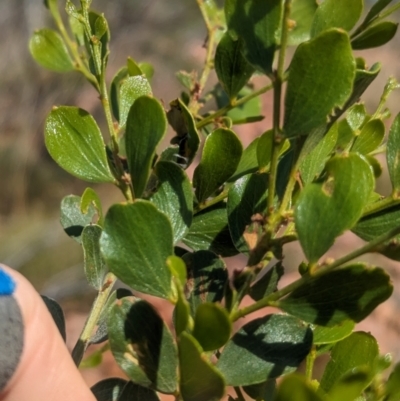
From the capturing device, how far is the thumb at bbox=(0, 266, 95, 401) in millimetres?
363

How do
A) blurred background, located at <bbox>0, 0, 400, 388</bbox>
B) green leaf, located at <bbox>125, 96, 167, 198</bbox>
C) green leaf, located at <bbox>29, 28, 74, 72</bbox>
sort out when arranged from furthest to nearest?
blurred background, located at <bbox>0, 0, 400, 388</bbox>, green leaf, located at <bbox>29, 28, 74, 72</bbox>, green leaf, located at <bbox>125, 96, 167, 198</bbox>

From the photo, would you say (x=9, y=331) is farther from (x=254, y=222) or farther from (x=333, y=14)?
(x=333, y=14)

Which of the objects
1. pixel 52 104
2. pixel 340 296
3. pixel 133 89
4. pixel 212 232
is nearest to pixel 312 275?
pixel 340 296

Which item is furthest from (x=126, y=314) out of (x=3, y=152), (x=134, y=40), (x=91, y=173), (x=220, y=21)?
(x=134, y=40)

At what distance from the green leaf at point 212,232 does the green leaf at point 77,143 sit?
77 mm

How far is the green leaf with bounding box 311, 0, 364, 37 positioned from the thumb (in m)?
0.27

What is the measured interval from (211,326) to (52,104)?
2723 mm

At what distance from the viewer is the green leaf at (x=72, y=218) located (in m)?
0.50

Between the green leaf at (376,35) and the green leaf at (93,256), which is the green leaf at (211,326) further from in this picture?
the green leaf at (376,35)

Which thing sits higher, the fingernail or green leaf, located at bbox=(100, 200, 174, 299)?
green leaf, located at bbox=(100, 200, 174, 299)

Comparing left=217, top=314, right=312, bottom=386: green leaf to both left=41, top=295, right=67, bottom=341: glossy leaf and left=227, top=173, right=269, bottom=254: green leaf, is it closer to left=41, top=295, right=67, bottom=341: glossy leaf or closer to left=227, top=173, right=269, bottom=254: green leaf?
left=227, top=173, right=269, bottom=254: green leaf

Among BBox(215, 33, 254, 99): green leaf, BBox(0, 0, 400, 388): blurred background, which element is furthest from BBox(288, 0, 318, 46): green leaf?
BBox(0, 0, 400, 388): blurred background

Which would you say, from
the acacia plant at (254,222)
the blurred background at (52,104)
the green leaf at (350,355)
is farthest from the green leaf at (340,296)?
the blurred background at (52,104)

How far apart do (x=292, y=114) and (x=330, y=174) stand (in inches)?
1.6
